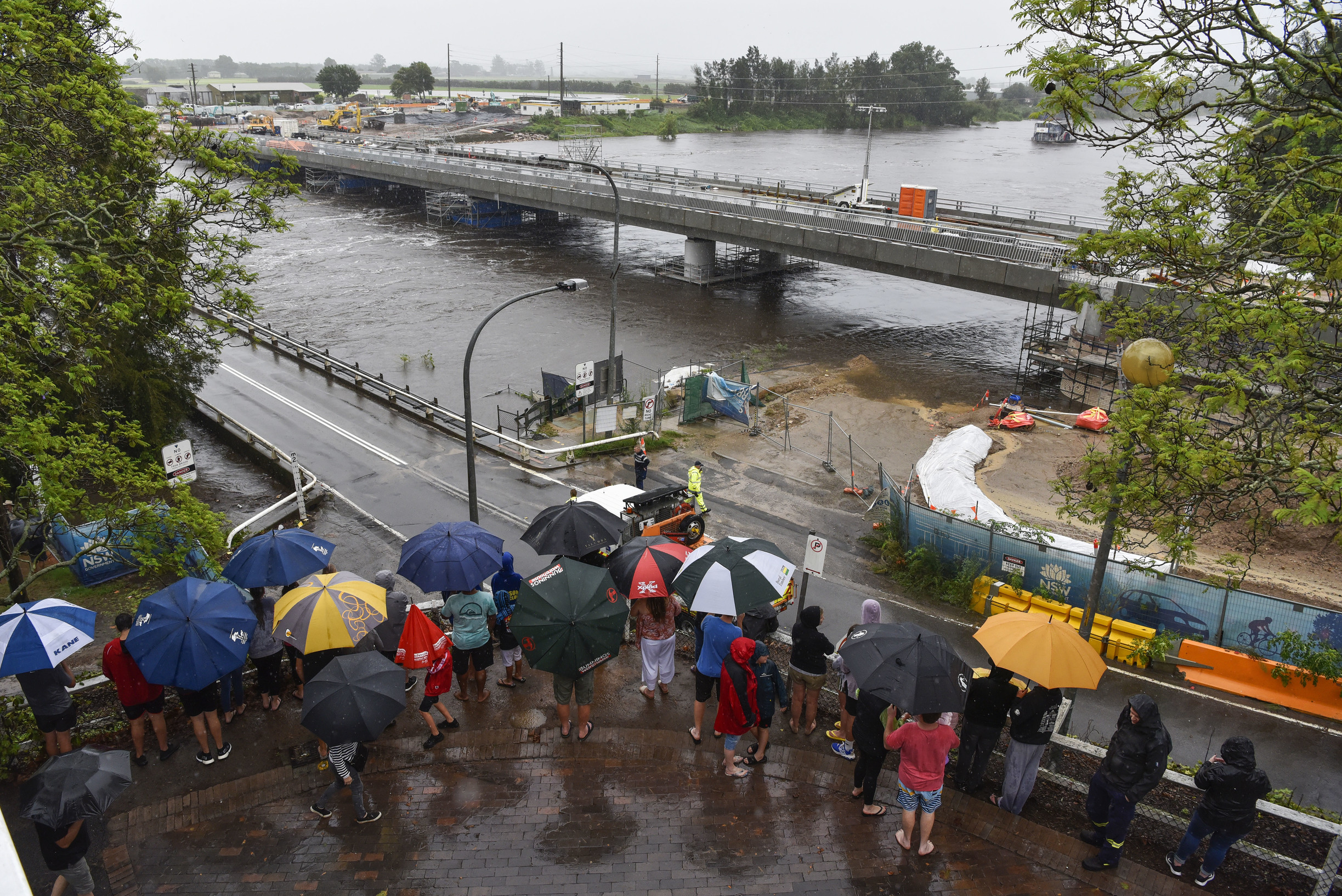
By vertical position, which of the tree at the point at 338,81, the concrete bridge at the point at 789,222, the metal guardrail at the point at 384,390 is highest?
the tree at the point at 338,81

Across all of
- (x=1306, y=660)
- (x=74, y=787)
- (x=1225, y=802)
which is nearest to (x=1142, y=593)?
(x=1306, y=660)

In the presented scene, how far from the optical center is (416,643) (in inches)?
334

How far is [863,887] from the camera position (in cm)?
715

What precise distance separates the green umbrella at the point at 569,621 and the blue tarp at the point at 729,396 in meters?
16.6

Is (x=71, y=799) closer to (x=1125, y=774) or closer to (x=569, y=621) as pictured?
(x=569, y=621)

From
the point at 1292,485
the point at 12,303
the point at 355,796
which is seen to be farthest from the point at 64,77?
the point at 1292,485

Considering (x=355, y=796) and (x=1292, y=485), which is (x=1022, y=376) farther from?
(x=355, y=796)

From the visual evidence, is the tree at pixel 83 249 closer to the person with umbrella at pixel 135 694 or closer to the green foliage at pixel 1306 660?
the person with umbrella at pixel 135 694

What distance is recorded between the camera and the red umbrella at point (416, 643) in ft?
27.8

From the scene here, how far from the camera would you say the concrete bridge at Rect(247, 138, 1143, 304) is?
31812 millimetres

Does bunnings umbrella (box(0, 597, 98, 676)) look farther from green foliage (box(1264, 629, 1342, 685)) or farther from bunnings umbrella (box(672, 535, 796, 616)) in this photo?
green foliage (box(1264, 629, 1342, 685))

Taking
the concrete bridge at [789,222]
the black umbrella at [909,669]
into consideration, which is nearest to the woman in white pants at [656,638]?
the black umbrella at [909,669]

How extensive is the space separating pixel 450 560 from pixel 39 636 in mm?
3753

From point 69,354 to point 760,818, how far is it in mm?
10238
